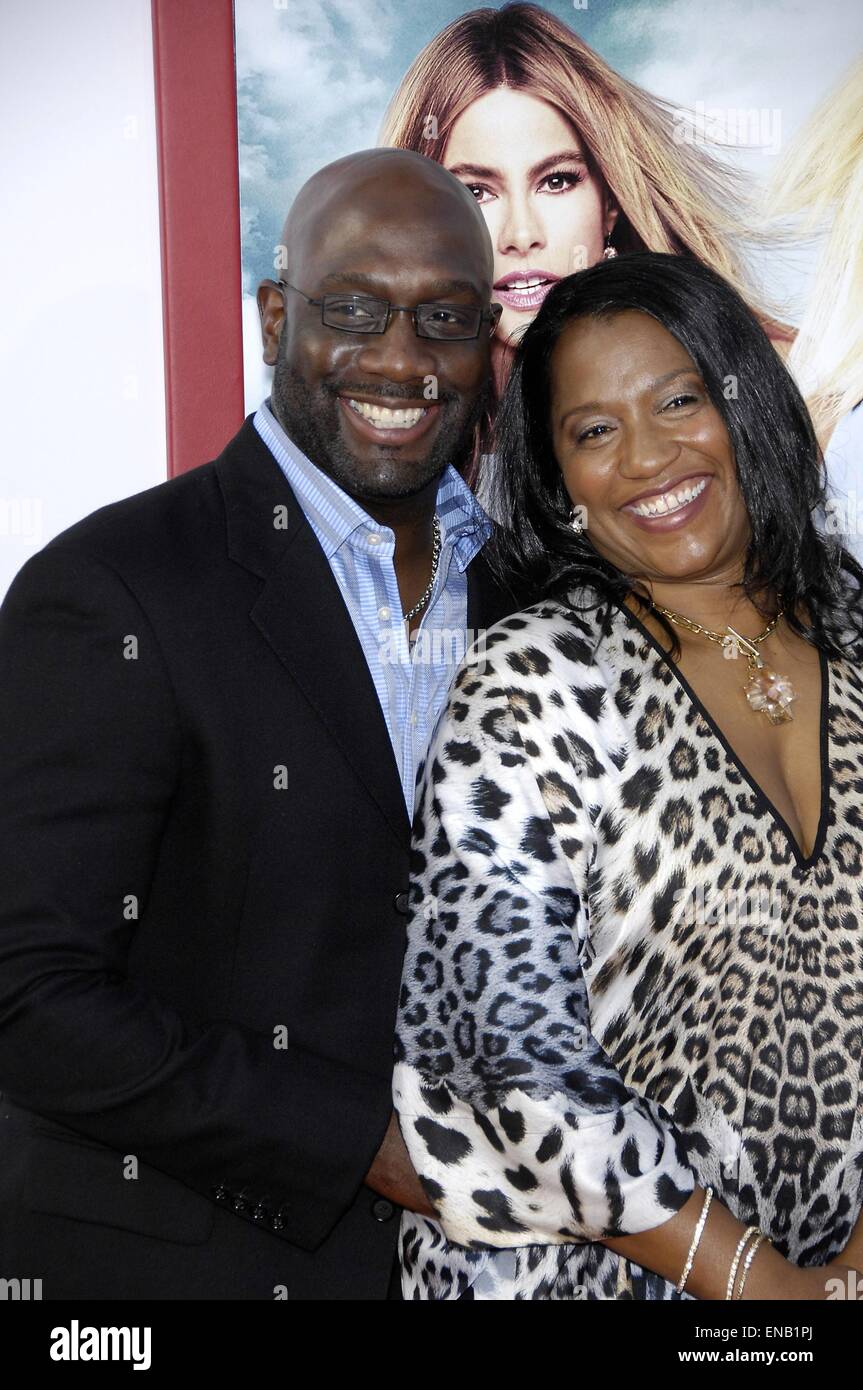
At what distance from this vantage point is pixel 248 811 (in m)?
1.59

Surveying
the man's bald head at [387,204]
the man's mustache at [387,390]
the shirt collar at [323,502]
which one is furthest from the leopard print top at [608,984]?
the man's bald head at [387,204]

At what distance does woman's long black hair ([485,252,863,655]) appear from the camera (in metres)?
1.71

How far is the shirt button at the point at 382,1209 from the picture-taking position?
1633 mm

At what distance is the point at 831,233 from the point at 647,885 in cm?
156

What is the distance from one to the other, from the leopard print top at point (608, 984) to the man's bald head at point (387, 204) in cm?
64

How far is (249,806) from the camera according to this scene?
1.59 meters

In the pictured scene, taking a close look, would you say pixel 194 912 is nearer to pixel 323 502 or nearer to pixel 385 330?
pixel 323 502

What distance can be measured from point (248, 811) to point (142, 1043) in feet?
0.96

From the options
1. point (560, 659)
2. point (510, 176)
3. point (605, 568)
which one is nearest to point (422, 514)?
point (605, 568)

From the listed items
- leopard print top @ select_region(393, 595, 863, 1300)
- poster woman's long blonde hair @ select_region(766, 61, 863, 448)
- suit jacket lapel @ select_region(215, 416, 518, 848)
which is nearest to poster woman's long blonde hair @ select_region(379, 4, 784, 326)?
poster woman's long blonde hair @ select_region(766, 61, 863, 448)

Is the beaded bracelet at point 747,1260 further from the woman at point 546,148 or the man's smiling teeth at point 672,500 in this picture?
the woman at point 546,148

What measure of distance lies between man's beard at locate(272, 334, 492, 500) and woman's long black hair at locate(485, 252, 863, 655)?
3.2 inches

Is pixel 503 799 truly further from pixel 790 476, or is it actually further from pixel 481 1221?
pixel 790 476

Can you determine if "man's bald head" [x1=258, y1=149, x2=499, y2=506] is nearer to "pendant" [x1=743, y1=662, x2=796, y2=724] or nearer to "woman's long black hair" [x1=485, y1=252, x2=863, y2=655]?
"woman's long black hair" [x1=485, y1=252, x2=863, y2=655]
